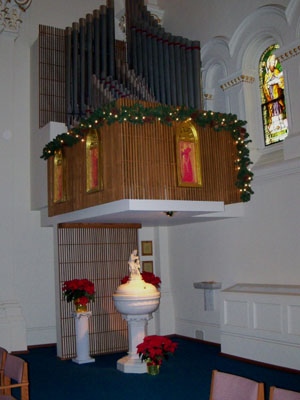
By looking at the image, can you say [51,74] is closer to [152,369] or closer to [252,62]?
[252,62]

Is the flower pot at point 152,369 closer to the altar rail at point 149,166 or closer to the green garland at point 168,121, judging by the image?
the altar rail at point 149,166

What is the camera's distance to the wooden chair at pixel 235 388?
4008 mm

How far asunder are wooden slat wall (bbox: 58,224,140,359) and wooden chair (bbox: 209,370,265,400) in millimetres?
6649

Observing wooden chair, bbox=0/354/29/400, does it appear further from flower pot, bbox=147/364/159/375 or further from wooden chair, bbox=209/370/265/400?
flower pot, bbox=147/364/159/375

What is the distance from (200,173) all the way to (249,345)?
3.19 meters

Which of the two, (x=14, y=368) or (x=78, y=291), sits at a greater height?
(x=78, y=291)

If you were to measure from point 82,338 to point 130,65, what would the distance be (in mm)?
5706

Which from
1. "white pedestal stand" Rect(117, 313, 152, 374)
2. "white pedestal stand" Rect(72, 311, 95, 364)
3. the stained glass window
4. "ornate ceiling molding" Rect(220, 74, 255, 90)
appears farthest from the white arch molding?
"white pedestal stand" Rect(72, 311, 95, 364)

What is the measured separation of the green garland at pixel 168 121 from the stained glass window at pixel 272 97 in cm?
54

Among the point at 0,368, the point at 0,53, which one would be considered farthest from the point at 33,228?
the point at 0,368

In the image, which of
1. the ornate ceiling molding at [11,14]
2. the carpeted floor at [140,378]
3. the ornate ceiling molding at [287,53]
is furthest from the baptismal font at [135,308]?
the ornate ceiling molding at [11,14]

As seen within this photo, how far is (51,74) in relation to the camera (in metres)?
12.0

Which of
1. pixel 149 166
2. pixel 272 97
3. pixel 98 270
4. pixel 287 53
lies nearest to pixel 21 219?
pixel 98 270

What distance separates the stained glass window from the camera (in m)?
10.0
